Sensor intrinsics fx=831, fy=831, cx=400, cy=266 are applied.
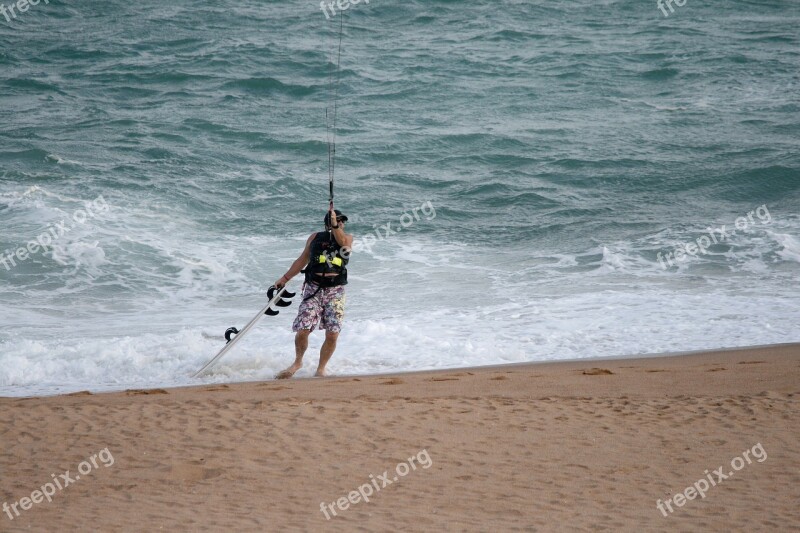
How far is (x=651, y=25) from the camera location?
21953 millimetres

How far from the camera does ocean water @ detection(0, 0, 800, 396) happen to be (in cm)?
895

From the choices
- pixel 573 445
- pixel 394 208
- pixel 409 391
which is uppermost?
pixel 573 445

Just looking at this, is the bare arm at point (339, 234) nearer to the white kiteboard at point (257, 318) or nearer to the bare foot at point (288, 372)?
the white kiteboard at point (257, 318)

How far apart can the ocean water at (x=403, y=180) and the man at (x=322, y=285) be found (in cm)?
54

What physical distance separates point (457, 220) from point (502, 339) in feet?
16.2

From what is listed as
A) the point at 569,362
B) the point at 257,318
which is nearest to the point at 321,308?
the point at 257,318

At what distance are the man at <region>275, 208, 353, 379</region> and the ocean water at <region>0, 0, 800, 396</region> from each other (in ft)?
1.77

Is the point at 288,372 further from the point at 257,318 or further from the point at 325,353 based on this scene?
the point at 257,318

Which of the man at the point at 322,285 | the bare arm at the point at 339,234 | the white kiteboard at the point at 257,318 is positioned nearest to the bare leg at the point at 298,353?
→ the man at the point at 322,285

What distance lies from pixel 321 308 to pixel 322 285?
22cm

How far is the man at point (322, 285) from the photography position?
7352 millimetres

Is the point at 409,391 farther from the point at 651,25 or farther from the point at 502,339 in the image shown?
the point at 651,25

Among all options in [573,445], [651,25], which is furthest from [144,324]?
[651,25]

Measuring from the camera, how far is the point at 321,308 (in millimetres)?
7477
